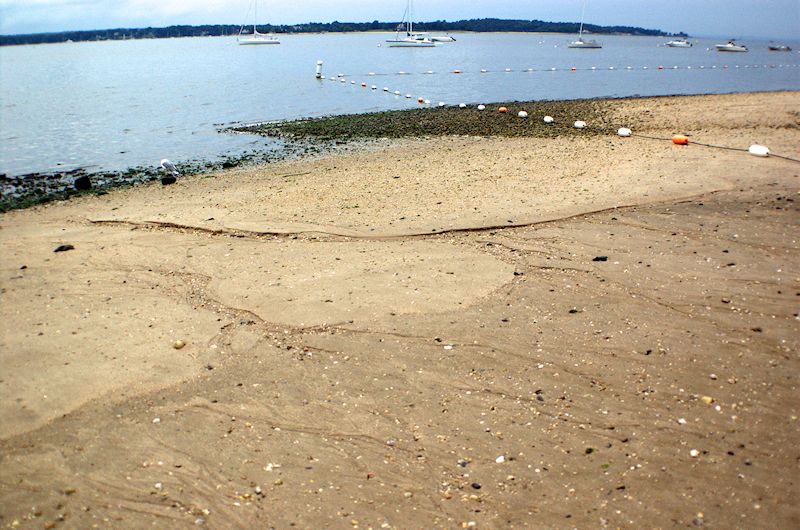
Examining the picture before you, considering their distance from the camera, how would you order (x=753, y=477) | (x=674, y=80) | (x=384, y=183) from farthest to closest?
(x=674, y=80), (x=384, y=183), (x=753, y=477)

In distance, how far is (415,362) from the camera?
5742 mm

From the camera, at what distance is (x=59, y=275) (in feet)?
25.7

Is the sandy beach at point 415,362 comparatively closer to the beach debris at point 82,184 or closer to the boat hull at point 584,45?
the beach debris at point 82,184

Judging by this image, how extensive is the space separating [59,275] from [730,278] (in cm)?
770

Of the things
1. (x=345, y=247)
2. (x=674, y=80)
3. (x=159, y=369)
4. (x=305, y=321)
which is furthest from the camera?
(x=674, y=80)

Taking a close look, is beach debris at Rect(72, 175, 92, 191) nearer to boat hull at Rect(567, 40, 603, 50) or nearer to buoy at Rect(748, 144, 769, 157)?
buoy at Rect(748, 144, 769, 157)

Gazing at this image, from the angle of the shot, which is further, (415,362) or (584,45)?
(584,45)

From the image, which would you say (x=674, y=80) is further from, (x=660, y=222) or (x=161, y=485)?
(x=161, y=485)

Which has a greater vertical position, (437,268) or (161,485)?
(437,268)

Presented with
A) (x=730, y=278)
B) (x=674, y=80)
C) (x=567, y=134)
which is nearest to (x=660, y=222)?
(x=730, y=278)

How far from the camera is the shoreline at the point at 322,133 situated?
14.0m

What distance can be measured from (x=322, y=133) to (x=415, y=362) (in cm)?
1580

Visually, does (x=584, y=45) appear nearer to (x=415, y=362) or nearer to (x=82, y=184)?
(x=82, y=184)

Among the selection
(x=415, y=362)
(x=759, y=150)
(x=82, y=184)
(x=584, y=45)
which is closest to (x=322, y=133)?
(x=82, y=184)
